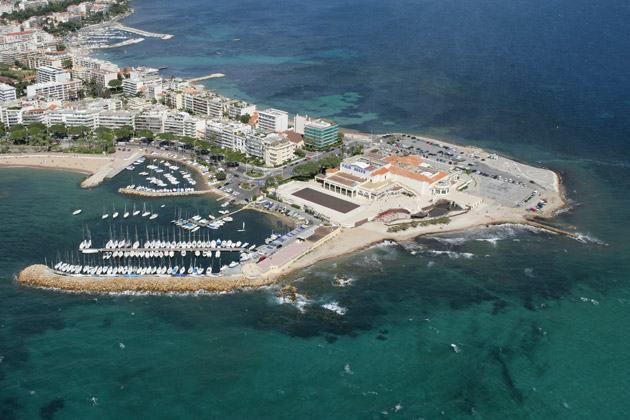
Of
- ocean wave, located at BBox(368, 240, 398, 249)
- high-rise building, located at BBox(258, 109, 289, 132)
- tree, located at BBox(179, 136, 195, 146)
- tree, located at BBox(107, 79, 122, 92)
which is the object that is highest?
tree, located at BBox(107, 79, 122, 92)

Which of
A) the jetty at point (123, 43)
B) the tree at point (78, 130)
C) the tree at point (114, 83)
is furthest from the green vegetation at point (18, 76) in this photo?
the tree at point (78, 130)

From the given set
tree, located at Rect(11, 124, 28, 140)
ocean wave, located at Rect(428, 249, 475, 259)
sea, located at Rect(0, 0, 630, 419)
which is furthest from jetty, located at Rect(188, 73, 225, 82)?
ocean wave, located at Rect(428, 249, 475, 259)

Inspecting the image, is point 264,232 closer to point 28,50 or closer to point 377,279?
point 377,279

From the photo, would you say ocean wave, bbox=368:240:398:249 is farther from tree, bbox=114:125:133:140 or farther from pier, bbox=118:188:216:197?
tree, bbox=114:125:133:140

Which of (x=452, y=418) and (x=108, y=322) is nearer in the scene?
(x=452, y=418)

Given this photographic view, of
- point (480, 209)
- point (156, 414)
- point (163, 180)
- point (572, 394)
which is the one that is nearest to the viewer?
point (156, 414)

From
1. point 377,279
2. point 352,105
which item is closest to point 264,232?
point 377,279

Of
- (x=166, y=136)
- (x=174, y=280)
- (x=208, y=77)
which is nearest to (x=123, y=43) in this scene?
(x=208, y=77)

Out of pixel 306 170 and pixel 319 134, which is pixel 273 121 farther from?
pixel 306 170

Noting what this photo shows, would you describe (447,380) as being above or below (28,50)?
below
